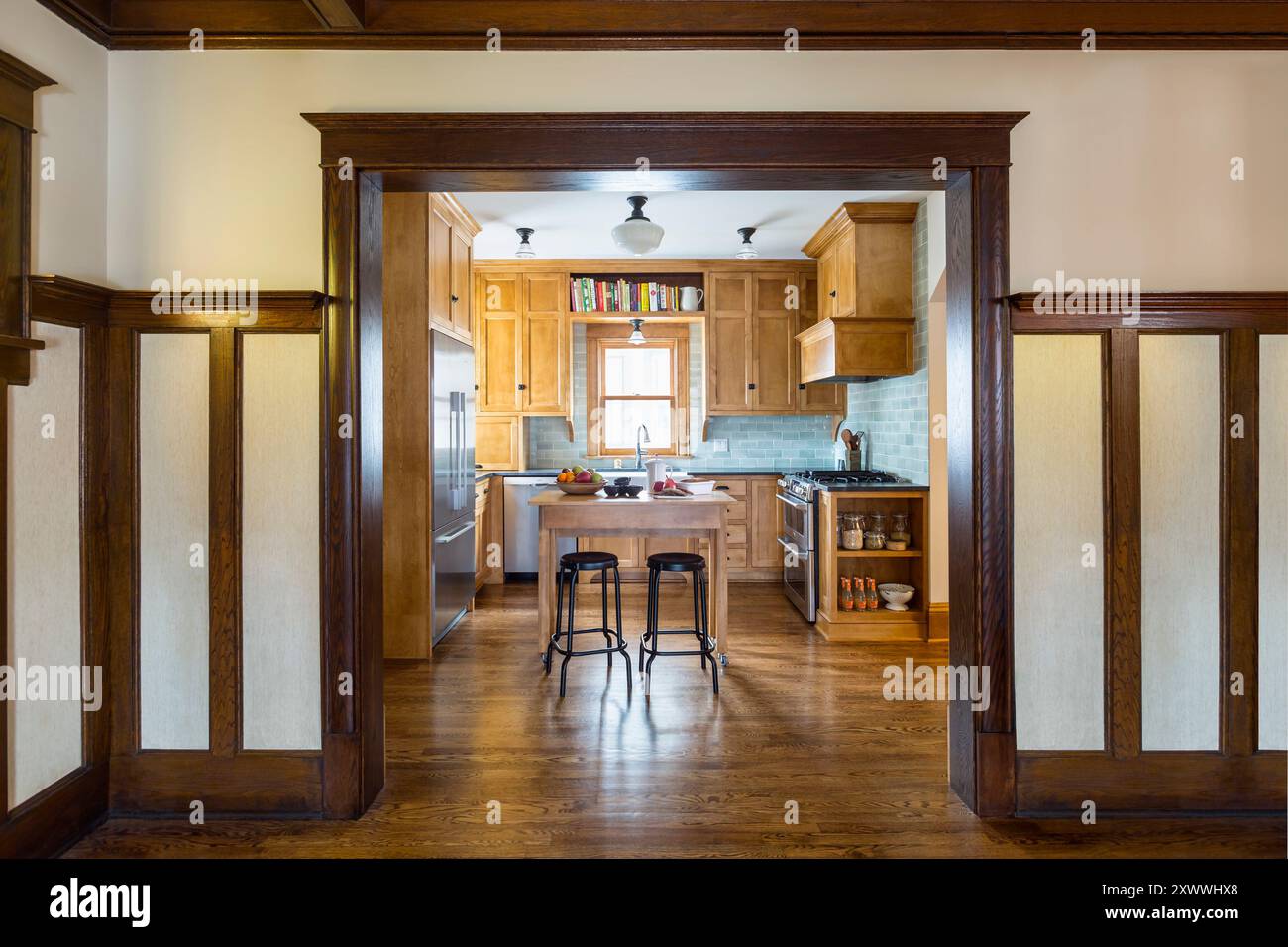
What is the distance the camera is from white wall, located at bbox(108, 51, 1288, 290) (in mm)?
2477

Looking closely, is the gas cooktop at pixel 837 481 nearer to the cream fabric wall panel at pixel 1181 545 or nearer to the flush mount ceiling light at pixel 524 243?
the cream fabric wall panel at pixel 1181 545

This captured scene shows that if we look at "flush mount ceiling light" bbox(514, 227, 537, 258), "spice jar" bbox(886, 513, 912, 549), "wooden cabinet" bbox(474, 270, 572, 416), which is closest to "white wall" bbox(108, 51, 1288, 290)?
"spice jar" bbox(886, 513, 912, 549)

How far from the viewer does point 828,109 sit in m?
2.49

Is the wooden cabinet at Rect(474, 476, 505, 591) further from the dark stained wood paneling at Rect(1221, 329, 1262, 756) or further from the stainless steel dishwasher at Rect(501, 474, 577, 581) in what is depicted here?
the dark stained wood paneling at Rect(1221, 329, 1262, 756)

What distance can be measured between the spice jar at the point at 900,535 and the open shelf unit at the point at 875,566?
1.5 inches

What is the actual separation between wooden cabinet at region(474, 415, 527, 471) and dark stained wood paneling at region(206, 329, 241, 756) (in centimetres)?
409

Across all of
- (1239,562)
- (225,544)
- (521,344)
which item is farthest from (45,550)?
(521,344)

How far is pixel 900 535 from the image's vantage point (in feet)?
15.5

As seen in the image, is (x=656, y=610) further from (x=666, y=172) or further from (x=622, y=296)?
(x=622, y=296)

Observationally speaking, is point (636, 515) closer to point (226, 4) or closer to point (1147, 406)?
point (1147, 406)

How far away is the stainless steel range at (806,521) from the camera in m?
4.91

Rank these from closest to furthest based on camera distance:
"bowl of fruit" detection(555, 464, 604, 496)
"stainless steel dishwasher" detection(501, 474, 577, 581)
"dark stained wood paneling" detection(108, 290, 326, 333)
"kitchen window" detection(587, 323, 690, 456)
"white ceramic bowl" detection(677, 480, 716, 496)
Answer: "dark stained wood paneling" detection(108, 290, 326, 333) < "bowl of fruit" detection(555, 464, 604, 496) < "white ceramic bowl" detection(677, 480, 716, 496) < "stainless steel dishwasher" detection(501, 474, 577, 581) < "kitchen window" detection(587, 323, 690, 456)

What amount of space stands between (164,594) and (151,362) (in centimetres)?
78
